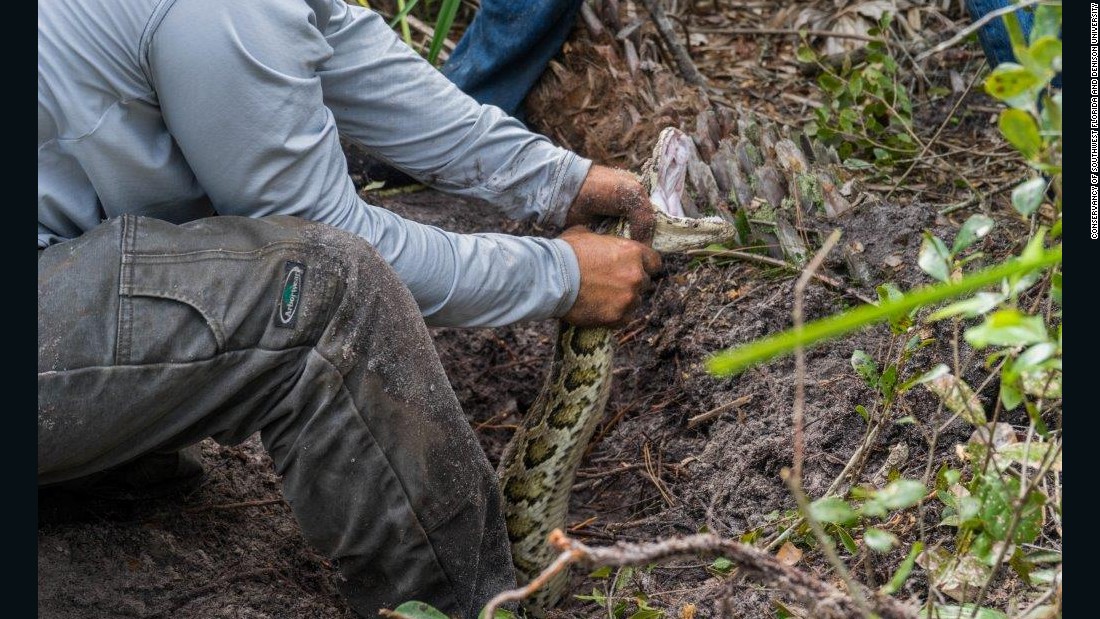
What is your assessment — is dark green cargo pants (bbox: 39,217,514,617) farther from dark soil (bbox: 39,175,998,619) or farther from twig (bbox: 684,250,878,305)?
twig (bbox: 684,250,878,305)

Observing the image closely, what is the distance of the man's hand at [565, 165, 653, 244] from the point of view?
3254mm

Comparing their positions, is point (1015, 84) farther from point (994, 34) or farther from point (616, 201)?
point (994, 34)

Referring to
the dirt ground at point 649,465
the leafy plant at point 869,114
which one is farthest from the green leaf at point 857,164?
the dirt ground at point 649,465

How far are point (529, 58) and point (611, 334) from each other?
177cm

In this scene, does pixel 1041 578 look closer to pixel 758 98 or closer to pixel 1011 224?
pixel 1011 224

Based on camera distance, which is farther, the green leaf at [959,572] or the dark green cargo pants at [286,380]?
the dark green cargo pants at [286,380]

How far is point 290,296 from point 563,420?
123 centimetres

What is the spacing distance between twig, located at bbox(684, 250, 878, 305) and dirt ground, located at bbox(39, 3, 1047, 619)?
0.09 feet

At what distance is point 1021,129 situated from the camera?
1.39 meters

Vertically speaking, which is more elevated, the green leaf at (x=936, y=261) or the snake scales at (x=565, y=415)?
the green leaf at (x=936, y=261)

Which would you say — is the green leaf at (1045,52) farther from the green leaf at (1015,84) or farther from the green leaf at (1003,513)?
the green leaf at (1003,513)

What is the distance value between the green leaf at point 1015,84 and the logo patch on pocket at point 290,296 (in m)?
1.53

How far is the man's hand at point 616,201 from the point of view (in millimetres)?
3254

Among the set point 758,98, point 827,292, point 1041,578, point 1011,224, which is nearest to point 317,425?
point 1041,578
